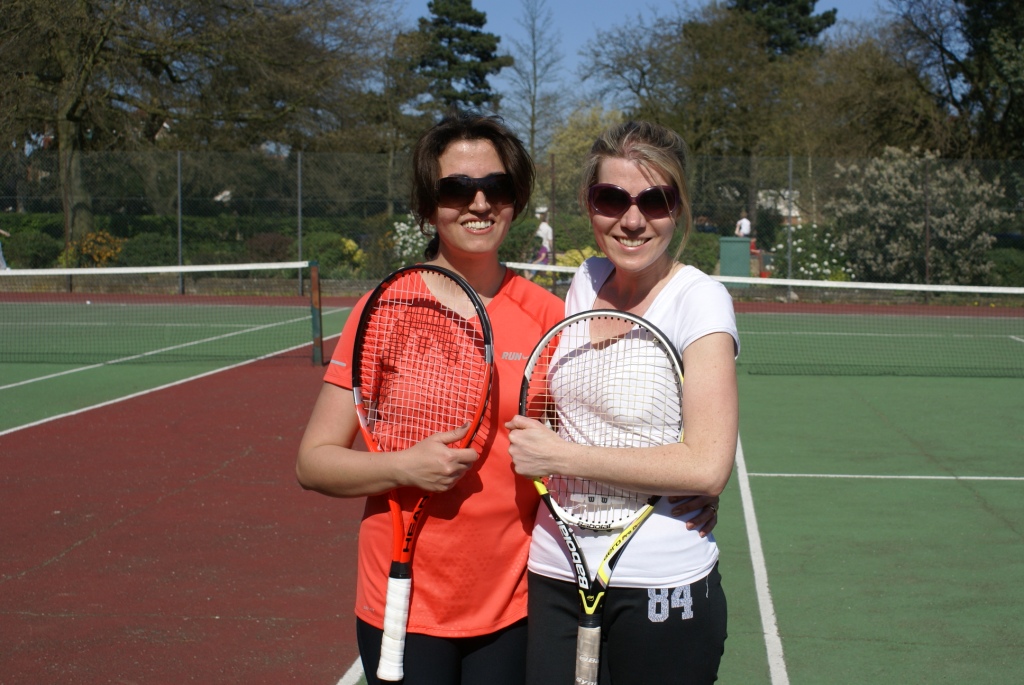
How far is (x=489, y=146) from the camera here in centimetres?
247

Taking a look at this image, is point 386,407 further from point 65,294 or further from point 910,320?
point 65,294

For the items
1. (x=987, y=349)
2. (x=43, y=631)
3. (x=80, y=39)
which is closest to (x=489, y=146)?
(x=43, y=631)

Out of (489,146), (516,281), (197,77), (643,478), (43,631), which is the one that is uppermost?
(197,77)

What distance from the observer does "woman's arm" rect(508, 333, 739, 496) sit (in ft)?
6.98

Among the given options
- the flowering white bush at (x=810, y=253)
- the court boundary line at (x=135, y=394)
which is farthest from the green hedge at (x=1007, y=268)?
the court boundary line at (x=135, y=394)

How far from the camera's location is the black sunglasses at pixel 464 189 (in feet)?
7.89

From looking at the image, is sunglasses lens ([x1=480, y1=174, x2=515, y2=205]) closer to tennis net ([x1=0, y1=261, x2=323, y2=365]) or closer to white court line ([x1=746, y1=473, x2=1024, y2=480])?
white court line ([x1=746, y1=473, x2=1024, y2=480])

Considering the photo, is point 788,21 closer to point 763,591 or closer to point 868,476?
point 868,476

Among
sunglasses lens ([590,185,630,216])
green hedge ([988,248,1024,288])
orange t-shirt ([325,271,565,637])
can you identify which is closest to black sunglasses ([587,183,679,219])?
sunglasses lens ([590,185,630,216])

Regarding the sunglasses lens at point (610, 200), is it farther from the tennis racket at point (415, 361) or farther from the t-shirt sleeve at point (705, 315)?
the tennis racket at point (415, 361)

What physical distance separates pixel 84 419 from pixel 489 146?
7996 mm

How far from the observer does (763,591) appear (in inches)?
206

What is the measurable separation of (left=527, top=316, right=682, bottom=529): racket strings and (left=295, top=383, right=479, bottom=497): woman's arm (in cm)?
23

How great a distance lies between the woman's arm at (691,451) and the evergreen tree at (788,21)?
2228 inches
